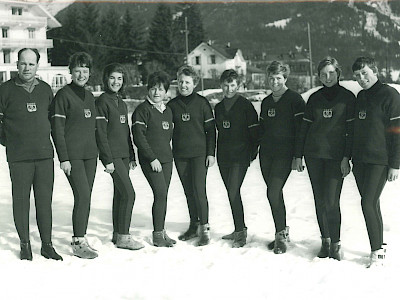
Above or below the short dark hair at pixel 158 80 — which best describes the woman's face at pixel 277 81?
below

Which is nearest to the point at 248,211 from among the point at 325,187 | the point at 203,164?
the point at 203,164

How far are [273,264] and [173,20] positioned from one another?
53.7 meters

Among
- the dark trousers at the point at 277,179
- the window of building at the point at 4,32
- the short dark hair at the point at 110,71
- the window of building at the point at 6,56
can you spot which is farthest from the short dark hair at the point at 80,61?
the window of building at the point at 4,32

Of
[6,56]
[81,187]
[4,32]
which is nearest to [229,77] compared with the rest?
[81,187]

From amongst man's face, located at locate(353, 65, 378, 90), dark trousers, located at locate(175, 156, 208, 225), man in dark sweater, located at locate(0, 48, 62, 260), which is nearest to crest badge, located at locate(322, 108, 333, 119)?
man's face, located at locate(353, 65, 378, 90)

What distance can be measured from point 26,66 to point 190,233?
232cm

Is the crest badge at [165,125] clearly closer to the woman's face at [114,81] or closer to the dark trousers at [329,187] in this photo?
the woman's face at [114,81]

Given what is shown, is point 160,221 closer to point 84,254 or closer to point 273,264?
Answer: point 84,254

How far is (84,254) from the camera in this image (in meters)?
4.80

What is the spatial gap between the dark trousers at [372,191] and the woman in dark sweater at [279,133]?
2.18 feet

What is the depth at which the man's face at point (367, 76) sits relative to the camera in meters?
A: 4.28

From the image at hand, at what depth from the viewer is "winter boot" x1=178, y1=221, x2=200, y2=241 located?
17.9 ft

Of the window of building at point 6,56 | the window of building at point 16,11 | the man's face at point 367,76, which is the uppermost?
the window of building at point 16,11

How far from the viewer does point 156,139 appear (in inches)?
202
